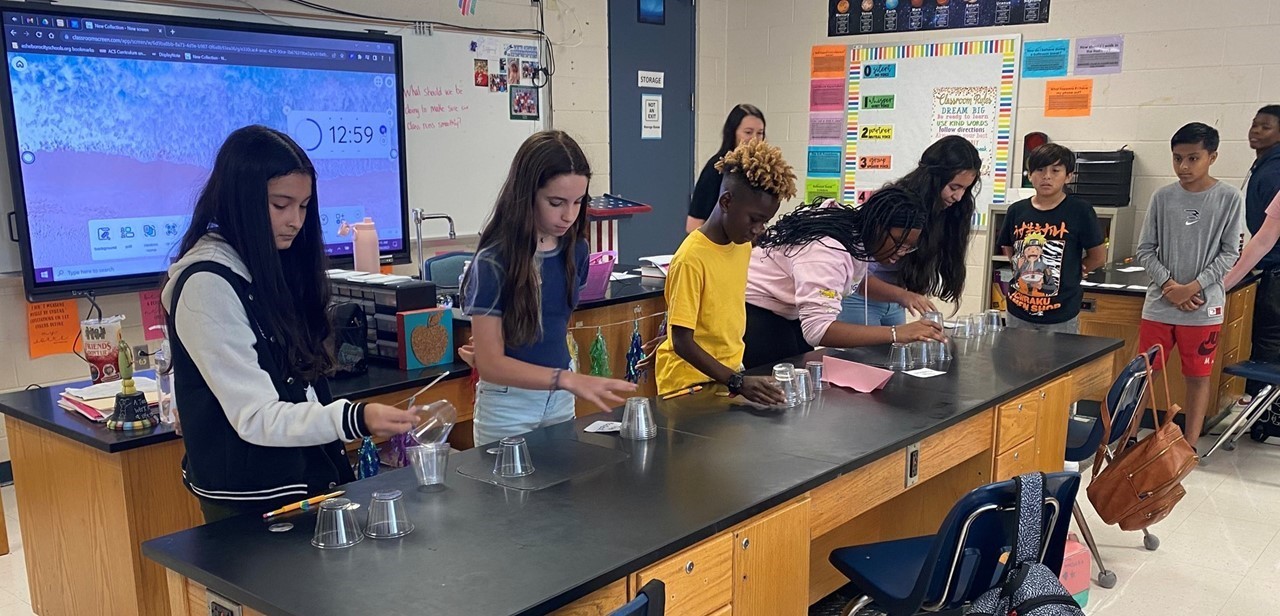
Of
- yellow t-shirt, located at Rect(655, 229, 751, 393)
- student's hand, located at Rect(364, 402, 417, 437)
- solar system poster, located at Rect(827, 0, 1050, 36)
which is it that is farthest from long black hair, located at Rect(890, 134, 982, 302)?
solar system poster, located at Rect(827, 0, 1050, 36)

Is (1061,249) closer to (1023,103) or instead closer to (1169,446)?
(1169,446)

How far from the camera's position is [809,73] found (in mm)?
6488

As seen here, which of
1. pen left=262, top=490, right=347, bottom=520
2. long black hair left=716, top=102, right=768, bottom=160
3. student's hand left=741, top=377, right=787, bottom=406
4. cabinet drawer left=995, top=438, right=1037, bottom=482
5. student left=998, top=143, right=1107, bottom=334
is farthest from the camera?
long black hair left=716, top=102, right=768, bottom=160

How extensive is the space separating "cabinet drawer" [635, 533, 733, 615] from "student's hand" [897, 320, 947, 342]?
1265mm

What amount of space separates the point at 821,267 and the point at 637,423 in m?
0.93

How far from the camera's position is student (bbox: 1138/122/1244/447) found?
13.0ft

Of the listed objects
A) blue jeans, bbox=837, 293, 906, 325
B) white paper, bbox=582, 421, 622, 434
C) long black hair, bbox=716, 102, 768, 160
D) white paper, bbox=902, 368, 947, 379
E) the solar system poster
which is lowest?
white paper, bbox=902, 368, 947, 379

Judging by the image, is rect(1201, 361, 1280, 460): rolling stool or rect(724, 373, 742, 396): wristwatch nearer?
rect(724, 373, 742, 396): wristwatch

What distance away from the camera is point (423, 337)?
3.02 meters

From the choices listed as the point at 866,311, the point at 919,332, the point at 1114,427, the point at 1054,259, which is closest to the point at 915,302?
the point at 866,311

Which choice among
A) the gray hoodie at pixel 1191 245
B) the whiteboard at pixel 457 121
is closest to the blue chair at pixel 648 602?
the gray hoodie at pixel 1191 245

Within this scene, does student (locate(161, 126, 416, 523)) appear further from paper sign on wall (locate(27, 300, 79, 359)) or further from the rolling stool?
the rolling stool

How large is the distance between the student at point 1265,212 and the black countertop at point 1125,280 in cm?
13

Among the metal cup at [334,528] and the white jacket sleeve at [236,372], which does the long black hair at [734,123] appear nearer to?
the white jacket sleeve at [236,372]
